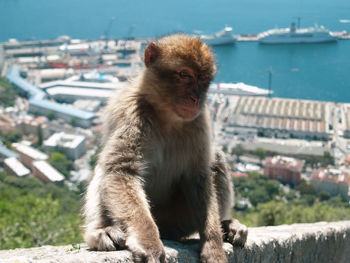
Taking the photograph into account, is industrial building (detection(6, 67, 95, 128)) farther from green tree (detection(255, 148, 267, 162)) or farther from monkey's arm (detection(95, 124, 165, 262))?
monkey's arm (detection(95, 124, 165, 262))

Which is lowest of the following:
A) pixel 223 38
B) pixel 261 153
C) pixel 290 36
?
pixel 261 153

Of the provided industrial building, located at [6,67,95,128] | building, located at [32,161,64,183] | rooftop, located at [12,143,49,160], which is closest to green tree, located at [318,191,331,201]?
building, located at [32,161,64,183]

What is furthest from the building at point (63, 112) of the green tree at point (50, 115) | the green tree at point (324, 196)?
the green tree at point (324, 196)

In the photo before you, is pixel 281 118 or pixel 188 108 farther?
pixel 281 118

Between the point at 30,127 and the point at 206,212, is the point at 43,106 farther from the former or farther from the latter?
Answer: the point at 206,212

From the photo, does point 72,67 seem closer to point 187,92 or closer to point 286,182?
point 286,182

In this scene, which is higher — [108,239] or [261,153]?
[108,239]

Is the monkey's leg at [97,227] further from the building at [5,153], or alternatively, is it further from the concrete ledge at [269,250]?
the building at [5,153]

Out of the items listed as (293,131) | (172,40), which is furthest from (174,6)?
(172,40)

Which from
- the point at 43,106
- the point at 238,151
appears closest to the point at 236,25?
the point at 238,151
